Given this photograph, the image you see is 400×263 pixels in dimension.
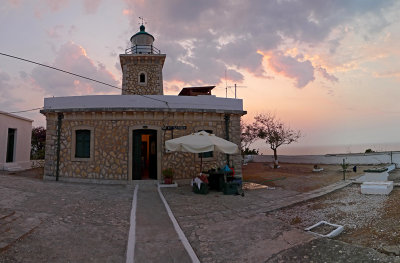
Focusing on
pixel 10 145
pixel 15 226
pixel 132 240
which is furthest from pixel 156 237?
pixel 10 145

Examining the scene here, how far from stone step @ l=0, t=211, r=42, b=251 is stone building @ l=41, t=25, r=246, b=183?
17.3ft

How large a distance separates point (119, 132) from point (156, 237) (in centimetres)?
668

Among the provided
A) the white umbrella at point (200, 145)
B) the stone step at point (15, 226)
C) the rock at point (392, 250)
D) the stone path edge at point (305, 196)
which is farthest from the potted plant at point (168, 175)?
the rock at point (392, 250)

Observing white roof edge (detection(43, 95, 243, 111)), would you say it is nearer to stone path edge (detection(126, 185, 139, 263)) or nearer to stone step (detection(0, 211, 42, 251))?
stone path edge (detection(126, 185, 139, 263))

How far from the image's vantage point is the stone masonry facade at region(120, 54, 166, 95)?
16297 millimetres

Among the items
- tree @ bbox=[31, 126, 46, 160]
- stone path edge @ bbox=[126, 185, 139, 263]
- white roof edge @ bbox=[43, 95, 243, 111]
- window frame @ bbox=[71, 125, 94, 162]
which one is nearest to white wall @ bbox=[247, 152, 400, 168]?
white roof edge @ bbox=[43, 95, 243, 111]

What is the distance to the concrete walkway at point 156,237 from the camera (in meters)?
3.76

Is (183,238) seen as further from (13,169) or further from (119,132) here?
(13,169)

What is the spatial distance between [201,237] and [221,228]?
0.64 m

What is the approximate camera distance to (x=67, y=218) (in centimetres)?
521

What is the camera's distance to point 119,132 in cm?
1023

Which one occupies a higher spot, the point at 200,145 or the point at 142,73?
the point at 142,73

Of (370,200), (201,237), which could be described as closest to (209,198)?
(201,237)

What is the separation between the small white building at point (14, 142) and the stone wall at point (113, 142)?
5.39 m
